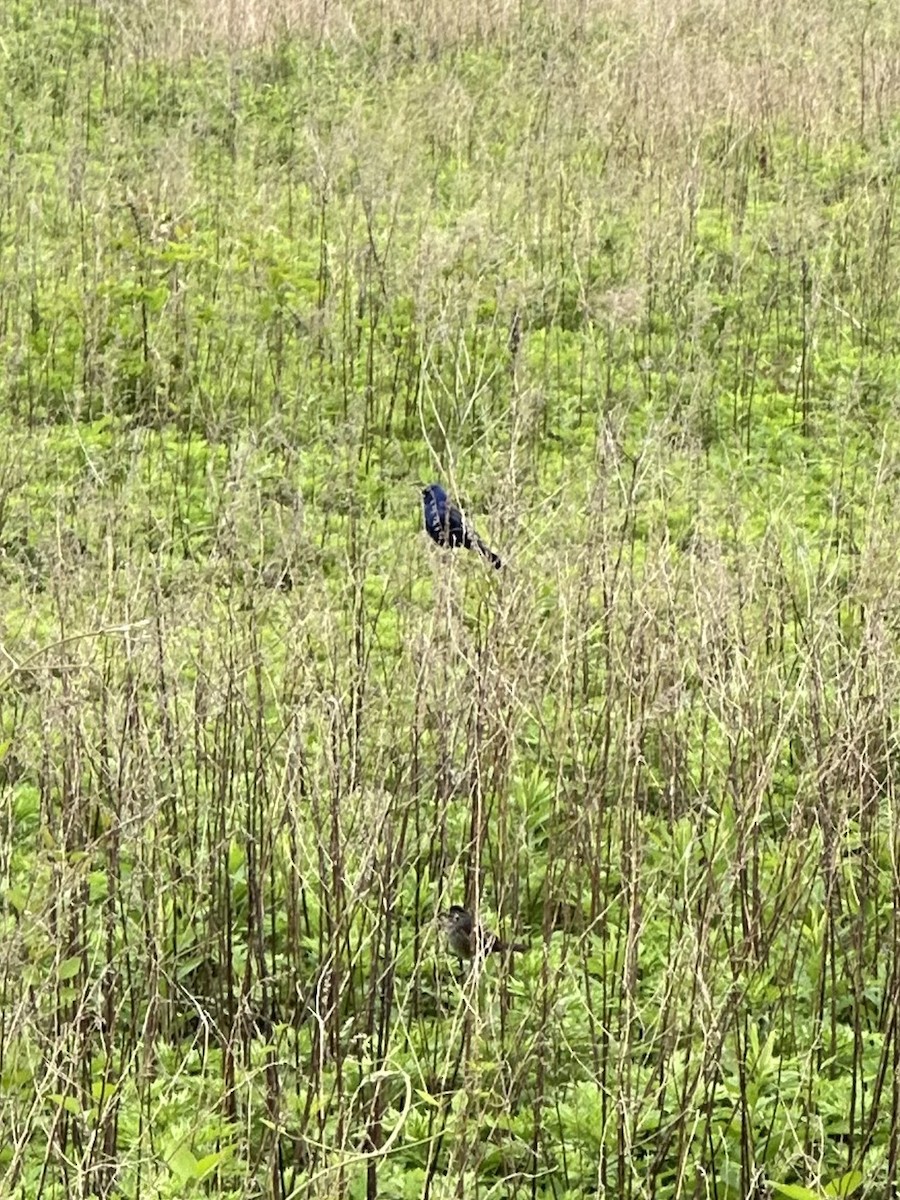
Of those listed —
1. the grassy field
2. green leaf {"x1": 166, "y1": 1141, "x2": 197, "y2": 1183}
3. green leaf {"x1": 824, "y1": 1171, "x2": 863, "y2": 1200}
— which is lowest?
green leaf {"x1": 824, "y1": 1171, "x2": 863, "y2": 1200}

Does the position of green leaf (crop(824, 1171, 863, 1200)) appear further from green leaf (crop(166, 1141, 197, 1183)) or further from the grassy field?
green leaf (crop(166, 1141, 197, 1183))

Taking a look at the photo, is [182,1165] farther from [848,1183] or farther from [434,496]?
[434,496]

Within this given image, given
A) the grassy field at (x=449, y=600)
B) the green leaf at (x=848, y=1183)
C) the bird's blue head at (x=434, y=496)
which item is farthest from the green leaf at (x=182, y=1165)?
the bird's blue head at (x=434, y=496)

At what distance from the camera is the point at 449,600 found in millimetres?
2736

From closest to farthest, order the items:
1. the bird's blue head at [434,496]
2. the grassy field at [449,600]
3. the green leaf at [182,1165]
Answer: the green leaf at [182,1165]
the grassy field at [449,600]
the bird's blue head at [434,496]

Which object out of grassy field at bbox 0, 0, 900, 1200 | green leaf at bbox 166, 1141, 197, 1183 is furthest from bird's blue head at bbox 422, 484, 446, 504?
green leaf at bbox 166, 1141, 197, 1183

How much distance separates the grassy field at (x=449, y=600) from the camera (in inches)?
102

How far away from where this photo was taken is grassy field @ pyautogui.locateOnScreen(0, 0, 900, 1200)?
2588mm

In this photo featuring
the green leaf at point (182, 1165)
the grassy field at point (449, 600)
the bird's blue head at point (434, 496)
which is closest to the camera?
the green leaf at point (182, 1165)

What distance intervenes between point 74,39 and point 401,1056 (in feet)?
28.3

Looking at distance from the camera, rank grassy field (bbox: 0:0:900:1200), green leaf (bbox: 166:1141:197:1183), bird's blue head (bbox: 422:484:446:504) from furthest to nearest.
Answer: bird's blue head (bbox: 422:484:446:504), grassy field (bbox: 0:0:900:1200), green leaf (bbox: 166:1141:197:1183)

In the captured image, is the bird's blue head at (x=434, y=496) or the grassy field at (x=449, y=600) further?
the bird's blue head at (x=434, y=496)

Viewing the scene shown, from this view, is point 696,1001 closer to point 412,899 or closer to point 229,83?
point 412,899

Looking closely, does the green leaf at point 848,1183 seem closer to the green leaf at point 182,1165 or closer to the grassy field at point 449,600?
the grassy field at point 449,600
